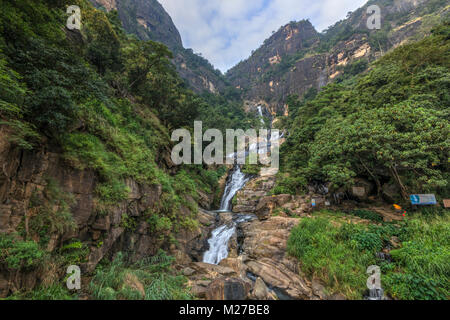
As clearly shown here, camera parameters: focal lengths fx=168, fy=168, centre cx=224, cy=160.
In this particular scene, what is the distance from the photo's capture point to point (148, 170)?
7801 millimetres

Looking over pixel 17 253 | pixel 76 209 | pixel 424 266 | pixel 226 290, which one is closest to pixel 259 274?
pixel 226 290

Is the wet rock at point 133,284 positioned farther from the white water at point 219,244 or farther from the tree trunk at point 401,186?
the tree trunk at point 401,186

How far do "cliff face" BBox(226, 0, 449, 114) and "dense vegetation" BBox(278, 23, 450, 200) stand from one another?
3971cm

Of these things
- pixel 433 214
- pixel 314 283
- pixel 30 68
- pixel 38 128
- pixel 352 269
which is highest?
pixel 30 68

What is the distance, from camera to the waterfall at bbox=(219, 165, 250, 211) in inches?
709

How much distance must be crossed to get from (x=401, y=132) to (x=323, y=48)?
72.3m

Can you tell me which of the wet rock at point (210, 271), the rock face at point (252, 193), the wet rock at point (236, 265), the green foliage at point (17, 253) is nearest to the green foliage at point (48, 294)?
the green foliage at point (17, 253)

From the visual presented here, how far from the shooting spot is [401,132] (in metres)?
9.13

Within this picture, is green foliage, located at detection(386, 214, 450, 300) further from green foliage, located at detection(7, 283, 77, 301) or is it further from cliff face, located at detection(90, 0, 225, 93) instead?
cliff face, located at detection(90, 0, 225, 93)

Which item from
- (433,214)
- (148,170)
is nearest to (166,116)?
(148,170)

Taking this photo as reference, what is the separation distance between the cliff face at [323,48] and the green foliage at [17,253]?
201ft

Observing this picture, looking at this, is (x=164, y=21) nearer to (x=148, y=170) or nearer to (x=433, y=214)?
(x=148, y=170)

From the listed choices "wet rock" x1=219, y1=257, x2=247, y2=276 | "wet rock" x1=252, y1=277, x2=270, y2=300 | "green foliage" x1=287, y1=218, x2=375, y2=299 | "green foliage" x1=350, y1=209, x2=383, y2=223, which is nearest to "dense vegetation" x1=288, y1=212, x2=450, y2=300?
"green foliage" x1=287, y1=218, x2=375, y2=299
